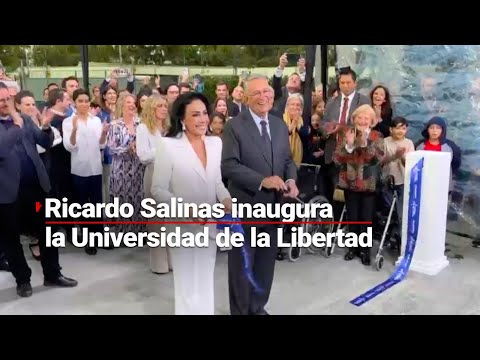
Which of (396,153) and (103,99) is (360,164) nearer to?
(396,153)

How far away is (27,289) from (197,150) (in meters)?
1.80

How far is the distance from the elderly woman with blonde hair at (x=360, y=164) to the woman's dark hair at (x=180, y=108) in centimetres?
170

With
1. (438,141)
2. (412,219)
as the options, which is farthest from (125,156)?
(438,141)

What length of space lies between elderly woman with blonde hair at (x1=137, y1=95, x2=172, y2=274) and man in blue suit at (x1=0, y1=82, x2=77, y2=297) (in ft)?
2.19

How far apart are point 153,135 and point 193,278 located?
1541mm

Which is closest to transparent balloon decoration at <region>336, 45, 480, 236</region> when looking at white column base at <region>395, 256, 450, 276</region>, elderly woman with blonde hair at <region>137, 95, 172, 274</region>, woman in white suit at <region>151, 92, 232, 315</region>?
white column base at <region>395, 256, 450, 276</region>

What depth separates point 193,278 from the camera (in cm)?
259

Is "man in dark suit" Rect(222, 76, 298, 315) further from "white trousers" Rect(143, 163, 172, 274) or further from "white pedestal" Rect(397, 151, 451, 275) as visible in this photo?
"white pedestal" Rect(397, 151, 451, 275)

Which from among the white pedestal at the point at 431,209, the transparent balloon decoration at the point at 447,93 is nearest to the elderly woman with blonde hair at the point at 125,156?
the white pedestal at the point at 431,209

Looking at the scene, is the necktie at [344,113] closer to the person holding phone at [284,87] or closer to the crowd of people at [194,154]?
the crowd of people at [194,154]

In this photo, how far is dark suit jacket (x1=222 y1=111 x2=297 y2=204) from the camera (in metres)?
2.70
